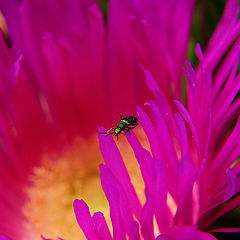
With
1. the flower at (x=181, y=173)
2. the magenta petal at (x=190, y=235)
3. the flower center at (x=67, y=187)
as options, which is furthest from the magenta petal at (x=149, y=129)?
the flower center at (x=67, y=187)

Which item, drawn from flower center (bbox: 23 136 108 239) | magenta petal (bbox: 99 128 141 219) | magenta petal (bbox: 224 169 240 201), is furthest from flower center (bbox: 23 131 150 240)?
magenta petal (bbox: 224 169 240 201)

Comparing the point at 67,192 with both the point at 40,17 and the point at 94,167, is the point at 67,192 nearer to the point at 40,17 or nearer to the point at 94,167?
the point at 94,167

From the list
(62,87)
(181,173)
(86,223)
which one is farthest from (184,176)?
(62,87)

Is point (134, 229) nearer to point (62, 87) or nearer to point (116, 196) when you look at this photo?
point (116, 196)

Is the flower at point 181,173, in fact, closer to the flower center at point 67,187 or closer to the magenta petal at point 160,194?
the magenta petal at point 160,194

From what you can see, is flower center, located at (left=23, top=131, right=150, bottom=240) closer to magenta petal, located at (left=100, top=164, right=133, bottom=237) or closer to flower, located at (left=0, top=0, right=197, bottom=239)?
flower, located at (left=0, top=0, right=197, bottom=239)

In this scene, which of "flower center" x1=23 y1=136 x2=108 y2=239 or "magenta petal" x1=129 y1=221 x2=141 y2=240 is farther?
"flower center" x1=23 y1=136 x2=108 y2=239

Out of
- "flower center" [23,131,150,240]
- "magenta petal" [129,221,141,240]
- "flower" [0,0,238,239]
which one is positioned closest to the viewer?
"magenta petal" [129,221,141,240]

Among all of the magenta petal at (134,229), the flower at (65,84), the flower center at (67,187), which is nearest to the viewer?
the magenta petal at (134,229)
